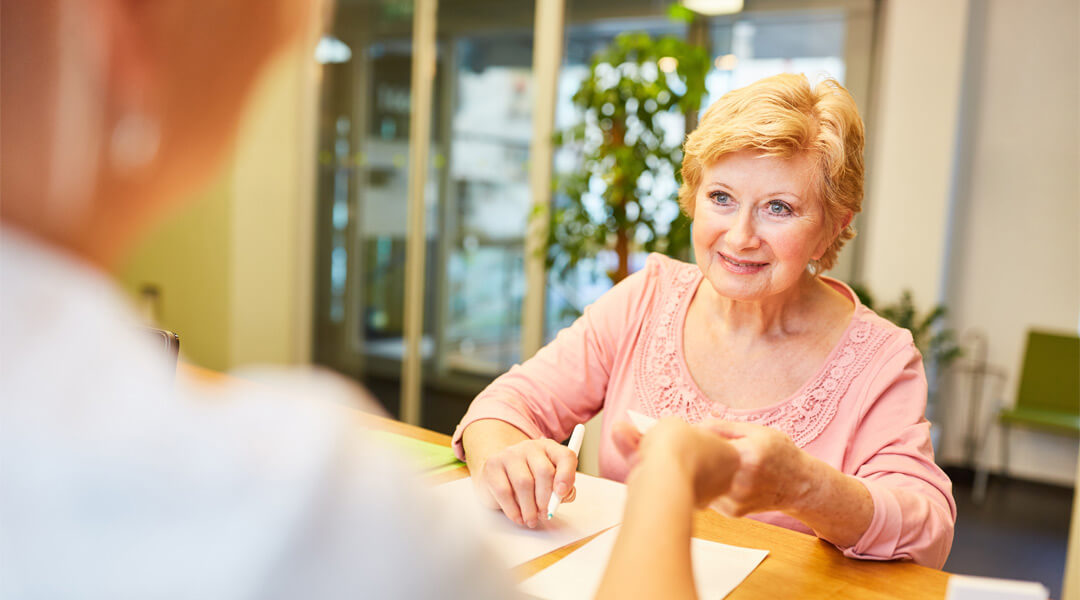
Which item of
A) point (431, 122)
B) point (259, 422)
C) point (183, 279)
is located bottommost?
point (183, 279)

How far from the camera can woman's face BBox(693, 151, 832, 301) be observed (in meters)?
1.50

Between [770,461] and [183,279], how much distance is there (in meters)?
4.81

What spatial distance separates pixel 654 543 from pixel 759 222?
1021mm

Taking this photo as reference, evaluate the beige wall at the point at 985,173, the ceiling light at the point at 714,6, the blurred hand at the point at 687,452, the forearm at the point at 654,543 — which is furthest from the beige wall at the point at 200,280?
the forearm at the point at 654,543

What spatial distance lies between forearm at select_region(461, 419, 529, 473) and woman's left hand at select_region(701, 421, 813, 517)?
50 centimetres

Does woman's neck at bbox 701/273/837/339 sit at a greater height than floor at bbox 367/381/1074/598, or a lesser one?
greater

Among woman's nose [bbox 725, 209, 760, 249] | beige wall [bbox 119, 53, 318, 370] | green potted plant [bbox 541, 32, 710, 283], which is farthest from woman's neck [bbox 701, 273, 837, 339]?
beige wall [bbox 119, 53, 318, 370]

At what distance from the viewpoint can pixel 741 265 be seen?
156cm

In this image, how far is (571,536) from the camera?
A: 46.9 inches

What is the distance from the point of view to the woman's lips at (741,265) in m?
1.55

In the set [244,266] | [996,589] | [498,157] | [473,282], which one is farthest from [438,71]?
[996,589]

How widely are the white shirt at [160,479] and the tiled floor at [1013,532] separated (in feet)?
12.6

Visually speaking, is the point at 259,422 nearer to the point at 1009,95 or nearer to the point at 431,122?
the point at 431,122

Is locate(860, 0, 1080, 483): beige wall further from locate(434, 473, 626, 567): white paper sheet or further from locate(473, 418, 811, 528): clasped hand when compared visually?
locate(473, 418, 811, 528): clasped hand
